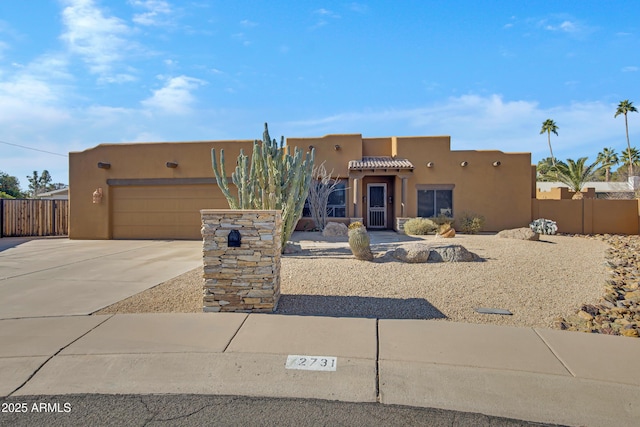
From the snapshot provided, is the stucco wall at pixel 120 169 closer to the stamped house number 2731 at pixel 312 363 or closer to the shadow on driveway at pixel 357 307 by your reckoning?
the shadow on driveway at pixel 357 307

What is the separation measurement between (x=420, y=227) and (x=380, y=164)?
11.5 ft

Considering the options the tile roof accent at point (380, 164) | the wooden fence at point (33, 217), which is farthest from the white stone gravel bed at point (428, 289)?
the wooden fence at point (33, 217)

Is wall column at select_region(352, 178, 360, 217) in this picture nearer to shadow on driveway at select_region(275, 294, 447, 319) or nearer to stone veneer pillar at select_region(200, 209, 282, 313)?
shadow on driveway at select_region(275, 294, 447, 319)

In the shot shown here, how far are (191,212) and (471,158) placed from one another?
13.3 metres

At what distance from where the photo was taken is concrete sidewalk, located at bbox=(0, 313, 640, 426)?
3.62 m

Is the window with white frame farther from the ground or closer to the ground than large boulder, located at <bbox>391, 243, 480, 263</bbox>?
farther from the ground

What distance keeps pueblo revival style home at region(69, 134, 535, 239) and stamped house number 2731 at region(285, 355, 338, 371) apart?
1414 cm

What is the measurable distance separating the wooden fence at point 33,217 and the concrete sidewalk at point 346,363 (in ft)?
57.8

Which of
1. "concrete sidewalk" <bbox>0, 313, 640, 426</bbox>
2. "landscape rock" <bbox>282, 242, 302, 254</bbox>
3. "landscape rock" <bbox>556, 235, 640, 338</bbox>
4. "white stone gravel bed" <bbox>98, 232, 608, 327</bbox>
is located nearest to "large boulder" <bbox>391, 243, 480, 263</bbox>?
"white stone gravel bed" <bbox>98, 232, 608, 327</bbox>

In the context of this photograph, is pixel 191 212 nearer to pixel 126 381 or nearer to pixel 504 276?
pixel 504 276

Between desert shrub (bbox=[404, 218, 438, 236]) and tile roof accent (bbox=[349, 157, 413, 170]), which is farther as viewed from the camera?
tile roof accent (bbox=[349, 157, 413, 170])

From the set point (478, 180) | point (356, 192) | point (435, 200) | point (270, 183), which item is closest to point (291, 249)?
point (270, 183)

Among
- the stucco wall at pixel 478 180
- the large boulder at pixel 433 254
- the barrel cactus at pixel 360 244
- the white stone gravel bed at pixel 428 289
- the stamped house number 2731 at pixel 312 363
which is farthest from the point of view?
the stucco wall at pixel 478 180

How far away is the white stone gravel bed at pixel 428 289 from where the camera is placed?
6242mm
